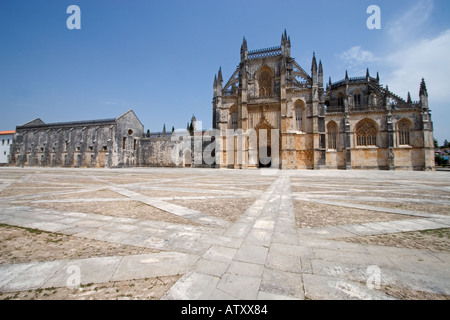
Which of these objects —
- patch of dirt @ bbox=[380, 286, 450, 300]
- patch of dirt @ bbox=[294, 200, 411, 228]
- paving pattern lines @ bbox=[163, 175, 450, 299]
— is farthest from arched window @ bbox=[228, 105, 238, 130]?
patch of dirt @ bbox=[380, 286, 450, 300]

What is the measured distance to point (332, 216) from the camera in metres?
3.59

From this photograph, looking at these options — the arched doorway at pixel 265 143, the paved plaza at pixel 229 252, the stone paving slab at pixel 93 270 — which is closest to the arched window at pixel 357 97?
the arched doorway at pixel 265 143

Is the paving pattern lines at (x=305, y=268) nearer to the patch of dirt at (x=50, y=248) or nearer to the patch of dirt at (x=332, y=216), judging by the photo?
the patch of dirt at (x=332, y=216)

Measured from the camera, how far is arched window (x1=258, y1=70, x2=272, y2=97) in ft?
94.9

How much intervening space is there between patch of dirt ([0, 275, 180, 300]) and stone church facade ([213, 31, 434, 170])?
24.8 metres

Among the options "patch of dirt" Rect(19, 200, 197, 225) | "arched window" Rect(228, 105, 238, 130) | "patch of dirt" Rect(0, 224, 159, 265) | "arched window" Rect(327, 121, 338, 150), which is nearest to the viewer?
"patch of dirt" Rect(0, 224, 159, 265)

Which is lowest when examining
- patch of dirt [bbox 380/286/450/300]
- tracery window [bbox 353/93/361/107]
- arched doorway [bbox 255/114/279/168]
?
patch of dirt [bbox 380/286/450/300]

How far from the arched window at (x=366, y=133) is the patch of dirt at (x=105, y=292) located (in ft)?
105

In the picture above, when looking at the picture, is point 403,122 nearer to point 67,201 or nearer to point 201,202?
point 201,202

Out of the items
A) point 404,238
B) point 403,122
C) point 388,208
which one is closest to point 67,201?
Result: point 404,238

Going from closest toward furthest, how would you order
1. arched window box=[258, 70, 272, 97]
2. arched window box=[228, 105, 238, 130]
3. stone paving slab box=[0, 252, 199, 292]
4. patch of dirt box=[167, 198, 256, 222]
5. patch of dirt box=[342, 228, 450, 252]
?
stone paving slab box=[0, 252, 199, 292], patch of dirt box=[342, 228, 450, 252], patch of dirt box=[167, 198, 256, 222], arched window box=[228, 105, 238, 130], arched window box=[258, 70, 272, 97]

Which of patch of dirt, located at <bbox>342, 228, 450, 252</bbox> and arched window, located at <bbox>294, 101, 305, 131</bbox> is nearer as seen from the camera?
patch of dirt, located at <bbox>342, 228, 450, 252</bbox>

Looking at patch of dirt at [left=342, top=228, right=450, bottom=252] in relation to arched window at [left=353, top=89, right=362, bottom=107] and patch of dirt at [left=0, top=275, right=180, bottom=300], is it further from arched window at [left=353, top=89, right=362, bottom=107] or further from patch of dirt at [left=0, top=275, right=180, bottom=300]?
arched window at [left=353, top=89, right=362, bottom=107]

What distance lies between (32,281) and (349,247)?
129 inches
